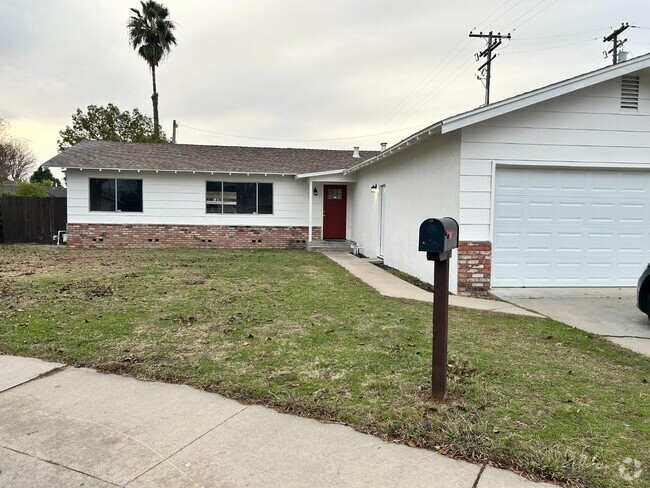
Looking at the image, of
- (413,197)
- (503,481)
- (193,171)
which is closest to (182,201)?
(193,171)

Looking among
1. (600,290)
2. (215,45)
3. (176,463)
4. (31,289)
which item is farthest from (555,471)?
(215,45)

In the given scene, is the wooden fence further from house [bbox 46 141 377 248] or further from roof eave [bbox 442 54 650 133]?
roof eave [bbox 442 54 650 133]

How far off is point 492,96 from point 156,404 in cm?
A: 2874

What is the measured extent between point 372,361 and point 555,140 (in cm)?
645

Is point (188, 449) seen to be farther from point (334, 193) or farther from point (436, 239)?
point (334, 193)

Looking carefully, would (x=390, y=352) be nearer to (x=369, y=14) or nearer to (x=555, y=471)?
(x=555, y=471)

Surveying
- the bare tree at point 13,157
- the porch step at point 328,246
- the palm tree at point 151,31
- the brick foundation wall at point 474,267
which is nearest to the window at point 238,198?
the porch step at point 328,246

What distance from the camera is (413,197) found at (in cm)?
1066

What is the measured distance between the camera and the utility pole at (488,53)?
973 inches

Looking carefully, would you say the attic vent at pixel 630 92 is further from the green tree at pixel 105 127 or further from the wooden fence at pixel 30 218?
the green tree at pixel 105 127

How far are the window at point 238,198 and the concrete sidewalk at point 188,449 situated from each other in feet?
46.8

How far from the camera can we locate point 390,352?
→ 4660 millimetres

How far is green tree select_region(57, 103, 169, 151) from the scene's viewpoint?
32.9m

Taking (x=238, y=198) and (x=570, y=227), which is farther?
(x=238, y=198)
